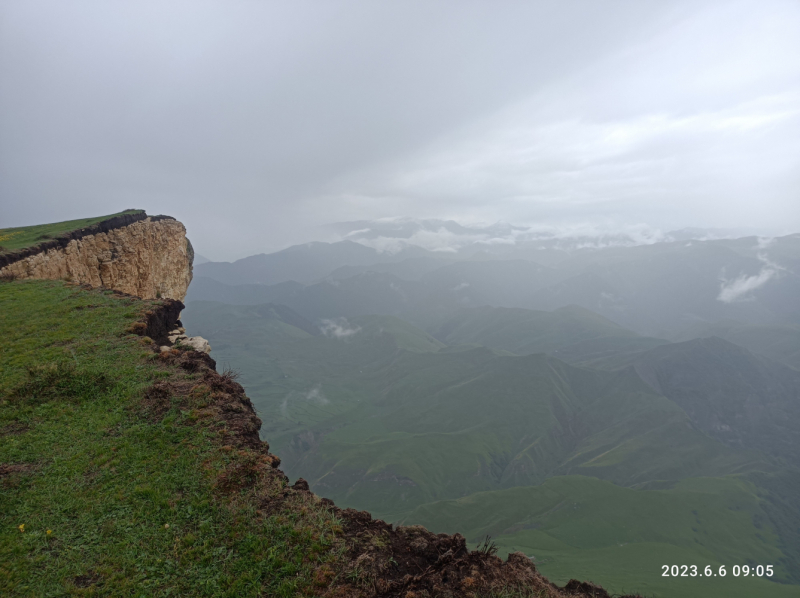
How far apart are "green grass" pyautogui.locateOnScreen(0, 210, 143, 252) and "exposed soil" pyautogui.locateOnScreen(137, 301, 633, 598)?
27.2 meters

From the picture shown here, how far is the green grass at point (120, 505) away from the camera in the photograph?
9102 mm

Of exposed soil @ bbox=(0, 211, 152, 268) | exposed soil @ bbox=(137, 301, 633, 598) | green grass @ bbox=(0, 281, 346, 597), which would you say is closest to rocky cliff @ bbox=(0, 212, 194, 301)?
exposed soil @ bbox=(0, 211, 152, 268)

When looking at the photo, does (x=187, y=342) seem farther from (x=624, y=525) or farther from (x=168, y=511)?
(x=624, y=525)

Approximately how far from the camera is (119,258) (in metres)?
36.4

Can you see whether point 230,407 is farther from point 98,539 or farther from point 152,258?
point 152,258

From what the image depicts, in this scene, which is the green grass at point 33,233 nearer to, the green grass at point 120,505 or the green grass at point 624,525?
the green grass at point 120,505

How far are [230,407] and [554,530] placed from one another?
134308 millimetres

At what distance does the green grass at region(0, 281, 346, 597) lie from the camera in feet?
29.9

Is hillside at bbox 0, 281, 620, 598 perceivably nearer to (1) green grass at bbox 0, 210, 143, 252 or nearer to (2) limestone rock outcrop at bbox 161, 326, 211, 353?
(2) limestone rock outcrop at bbox 161, 326, 211, 353

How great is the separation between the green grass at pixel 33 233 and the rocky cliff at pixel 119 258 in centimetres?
112

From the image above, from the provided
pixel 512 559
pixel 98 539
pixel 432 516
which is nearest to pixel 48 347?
pixel 98 539

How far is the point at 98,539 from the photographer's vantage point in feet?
32.4
